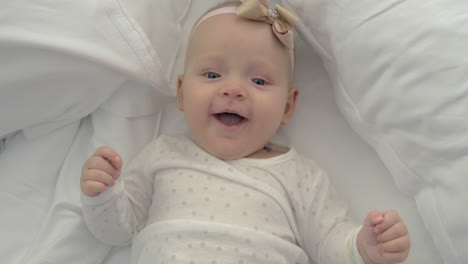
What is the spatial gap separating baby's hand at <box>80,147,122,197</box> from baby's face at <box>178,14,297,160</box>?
0.22m

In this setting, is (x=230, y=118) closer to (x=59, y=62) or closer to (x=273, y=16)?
(x=273, y=16)

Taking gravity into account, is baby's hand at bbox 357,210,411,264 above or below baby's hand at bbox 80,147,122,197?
above

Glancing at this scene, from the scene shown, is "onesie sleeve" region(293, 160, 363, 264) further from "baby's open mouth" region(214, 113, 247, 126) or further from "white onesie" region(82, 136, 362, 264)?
"baby's open mouth" region(214, 113, 247, 126)

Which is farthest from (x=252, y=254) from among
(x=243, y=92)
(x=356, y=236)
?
(x=243, y=92)

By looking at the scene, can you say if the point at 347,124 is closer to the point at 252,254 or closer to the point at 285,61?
the point at 285,61

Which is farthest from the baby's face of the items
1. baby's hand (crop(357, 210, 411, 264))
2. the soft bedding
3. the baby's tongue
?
baby's hand (crop(357, 210, 411, 264))

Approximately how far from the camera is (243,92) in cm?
96

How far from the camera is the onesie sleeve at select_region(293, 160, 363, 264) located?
96 cm

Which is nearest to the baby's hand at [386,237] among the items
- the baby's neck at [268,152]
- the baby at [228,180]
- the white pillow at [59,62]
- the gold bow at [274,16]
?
the baby at [228,180]

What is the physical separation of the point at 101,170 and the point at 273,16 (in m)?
0.52

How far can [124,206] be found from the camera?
3.21ft

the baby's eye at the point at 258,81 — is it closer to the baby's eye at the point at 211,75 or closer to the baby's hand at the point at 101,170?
the baby's eye at the point at 211,75

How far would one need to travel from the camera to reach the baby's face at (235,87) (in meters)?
0.99

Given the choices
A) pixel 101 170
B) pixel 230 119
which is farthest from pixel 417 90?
pixel 101 170
